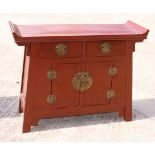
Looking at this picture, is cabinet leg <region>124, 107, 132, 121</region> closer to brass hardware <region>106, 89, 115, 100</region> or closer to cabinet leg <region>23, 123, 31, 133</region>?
brass hardware <region>106, 89, 115, 100</region>

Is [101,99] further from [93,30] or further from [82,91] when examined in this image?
[93,30]

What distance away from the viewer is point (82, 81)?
14.3 ft

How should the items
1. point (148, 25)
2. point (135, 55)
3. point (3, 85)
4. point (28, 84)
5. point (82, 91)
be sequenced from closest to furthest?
point (28, 84)
point (82, 91)
point (3, 85)
point (135, 55)
point (148, 25)

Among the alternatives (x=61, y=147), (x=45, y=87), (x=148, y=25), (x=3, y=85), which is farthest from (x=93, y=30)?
(x=148, y=25)

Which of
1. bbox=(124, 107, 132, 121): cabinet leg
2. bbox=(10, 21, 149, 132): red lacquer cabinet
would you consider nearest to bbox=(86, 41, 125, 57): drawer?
bbox=(10, 21, 149, 132): red lacquer cabinet

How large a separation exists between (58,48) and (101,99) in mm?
933

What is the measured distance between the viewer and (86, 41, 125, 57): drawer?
13.9 feet

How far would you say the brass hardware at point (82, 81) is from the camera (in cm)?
433

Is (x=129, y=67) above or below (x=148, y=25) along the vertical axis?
below

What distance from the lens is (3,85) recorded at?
Result: 237 inches

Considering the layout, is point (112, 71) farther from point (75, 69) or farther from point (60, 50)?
point (60, 50)

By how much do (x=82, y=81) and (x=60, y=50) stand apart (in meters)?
0.52

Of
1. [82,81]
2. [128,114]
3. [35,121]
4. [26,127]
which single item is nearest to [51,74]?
[82,81]

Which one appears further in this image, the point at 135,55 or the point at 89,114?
the point at 135,55
